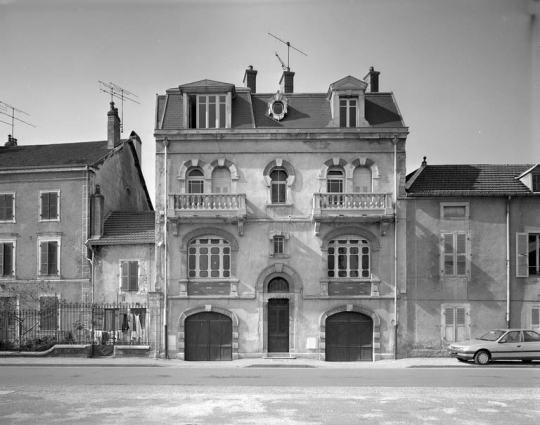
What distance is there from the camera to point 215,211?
27438mm

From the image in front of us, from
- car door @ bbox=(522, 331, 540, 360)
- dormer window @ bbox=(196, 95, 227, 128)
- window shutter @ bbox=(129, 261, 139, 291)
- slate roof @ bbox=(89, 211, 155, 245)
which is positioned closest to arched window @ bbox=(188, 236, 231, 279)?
slate roof @ bbox=(89, 211, 155, 245)

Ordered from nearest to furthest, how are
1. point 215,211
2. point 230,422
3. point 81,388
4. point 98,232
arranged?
point 230,422 → point 81,388 → point 215,211 → point 98,232

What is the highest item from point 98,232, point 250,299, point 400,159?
point 400,159

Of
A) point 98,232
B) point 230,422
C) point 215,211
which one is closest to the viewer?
point 230,422

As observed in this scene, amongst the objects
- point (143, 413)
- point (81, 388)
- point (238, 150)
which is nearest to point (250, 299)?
point (238, 150)

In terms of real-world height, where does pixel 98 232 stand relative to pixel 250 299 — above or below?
above

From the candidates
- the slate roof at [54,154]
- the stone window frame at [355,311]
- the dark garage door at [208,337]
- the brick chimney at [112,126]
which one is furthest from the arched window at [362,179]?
the brick chimney at [112,126]

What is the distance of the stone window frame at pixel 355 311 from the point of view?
27.6 m

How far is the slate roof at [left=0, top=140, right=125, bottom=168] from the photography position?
32.7 metres

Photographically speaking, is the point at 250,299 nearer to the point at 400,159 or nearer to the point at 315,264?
the point at 315,264

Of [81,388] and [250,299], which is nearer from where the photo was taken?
[81,388]

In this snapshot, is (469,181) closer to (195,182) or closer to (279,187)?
(279,187)

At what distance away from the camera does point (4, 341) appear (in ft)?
93.9

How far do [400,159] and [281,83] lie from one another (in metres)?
7.49
